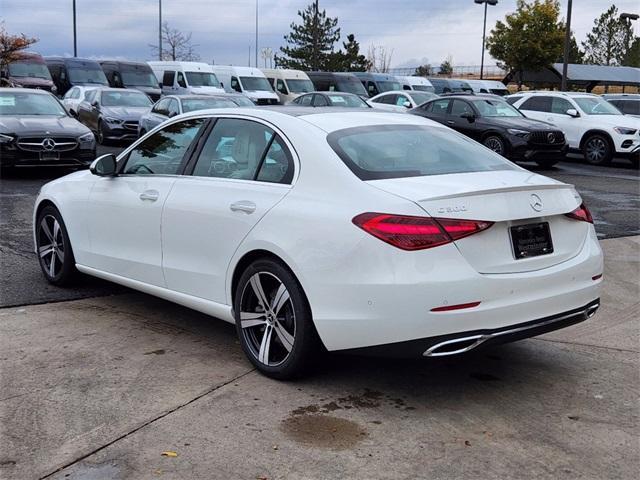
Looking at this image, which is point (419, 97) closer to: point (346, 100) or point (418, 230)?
point (346, 100)

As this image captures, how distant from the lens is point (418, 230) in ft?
12.7

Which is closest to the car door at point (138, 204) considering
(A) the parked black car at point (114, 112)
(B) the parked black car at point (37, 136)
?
(B) the parked black car at point (37, 136)

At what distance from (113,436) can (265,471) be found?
2.70 feet

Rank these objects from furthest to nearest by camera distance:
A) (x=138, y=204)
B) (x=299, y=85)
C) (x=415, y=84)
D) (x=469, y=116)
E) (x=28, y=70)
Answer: (x=415, y=84)
(x=299, y=85)
(x=28, y=70)
(x=469, y=116)
(x=138, y=204)

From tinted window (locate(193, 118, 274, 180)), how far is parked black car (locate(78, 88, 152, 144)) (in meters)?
15.3

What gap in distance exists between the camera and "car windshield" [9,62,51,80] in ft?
88.0

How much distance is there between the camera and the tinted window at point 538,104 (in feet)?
66.7

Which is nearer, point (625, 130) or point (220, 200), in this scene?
point (220, 200)

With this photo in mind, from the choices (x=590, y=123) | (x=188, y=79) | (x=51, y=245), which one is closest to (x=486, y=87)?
(x=188, y=79)

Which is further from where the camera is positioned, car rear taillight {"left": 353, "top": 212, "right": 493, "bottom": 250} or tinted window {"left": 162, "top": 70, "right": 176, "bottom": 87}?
tinted window {"left": 162, "top": 70, "right": 176, "bottom": 87}

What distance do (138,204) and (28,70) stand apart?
23.9 meters

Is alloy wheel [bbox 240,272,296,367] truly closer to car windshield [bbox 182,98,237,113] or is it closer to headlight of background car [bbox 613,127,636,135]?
car windshield [bbox 182,98,237,113]

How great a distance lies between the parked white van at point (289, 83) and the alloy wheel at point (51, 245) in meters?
25.0

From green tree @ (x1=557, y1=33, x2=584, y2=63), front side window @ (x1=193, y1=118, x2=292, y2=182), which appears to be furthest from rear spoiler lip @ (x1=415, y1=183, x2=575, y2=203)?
green tree @ (x1=557, y1=33, x2=584, y2=63)
